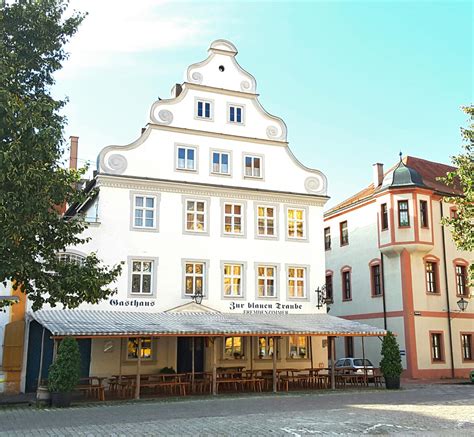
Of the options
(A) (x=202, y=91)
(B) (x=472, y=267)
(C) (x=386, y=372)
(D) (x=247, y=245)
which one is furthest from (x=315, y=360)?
(A) (x=202, y=91)

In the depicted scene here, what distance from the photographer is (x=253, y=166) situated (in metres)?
26.7

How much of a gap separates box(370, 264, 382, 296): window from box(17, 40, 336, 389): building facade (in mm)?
5760

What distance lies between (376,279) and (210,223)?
11000 millimetres

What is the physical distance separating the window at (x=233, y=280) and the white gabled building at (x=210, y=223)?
1.7 inches

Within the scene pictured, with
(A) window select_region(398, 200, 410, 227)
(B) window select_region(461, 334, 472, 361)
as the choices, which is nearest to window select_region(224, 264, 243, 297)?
(A) window select_region(398, 200, 410, 227)

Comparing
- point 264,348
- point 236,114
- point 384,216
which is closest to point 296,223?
point 236,114

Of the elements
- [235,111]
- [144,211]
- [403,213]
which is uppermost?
[235,111]

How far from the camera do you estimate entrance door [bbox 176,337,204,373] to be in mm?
24312

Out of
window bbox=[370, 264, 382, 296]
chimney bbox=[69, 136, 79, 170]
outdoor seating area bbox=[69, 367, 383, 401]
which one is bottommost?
outdoor seating area bbox=[69, 367, 383, 401]

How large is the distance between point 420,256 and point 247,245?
9.48 m

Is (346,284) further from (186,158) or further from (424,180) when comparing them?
(186,158)

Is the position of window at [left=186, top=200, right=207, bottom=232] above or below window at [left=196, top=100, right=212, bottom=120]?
below

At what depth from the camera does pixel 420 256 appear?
30109mm

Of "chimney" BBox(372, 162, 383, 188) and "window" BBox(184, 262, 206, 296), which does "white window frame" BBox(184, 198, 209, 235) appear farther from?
"chimney" BBox(372, 162, 383, 188)
